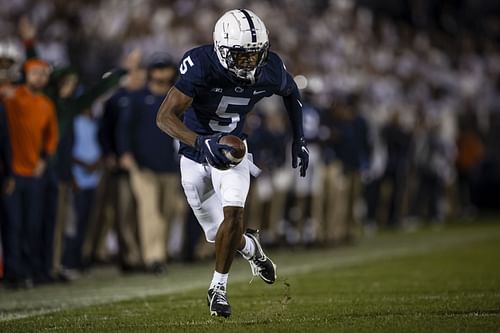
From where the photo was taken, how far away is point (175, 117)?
7250 millimetres

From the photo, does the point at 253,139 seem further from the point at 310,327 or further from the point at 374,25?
the point at 374,25

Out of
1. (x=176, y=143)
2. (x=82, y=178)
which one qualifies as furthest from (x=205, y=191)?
(x=82, y=178)

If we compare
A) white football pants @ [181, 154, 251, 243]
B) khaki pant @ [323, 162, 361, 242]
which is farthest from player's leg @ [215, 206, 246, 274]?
khaki pant @ [323, 162, 361, 242]

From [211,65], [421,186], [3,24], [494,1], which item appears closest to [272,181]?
[3,24]

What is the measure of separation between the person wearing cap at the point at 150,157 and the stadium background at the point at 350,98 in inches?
12.7

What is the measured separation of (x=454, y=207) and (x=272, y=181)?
7.95 metres

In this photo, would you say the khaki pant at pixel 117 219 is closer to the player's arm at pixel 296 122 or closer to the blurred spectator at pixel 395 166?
the player's arm at pixel 296 122

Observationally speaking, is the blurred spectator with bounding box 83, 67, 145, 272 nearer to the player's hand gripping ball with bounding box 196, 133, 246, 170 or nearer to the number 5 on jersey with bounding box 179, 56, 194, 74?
the number 5 on jersey with bounding box 179, 56, 194, 74

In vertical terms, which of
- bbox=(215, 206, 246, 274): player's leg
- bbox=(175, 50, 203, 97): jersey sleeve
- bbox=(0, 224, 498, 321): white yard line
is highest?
bbox=(175, 50, 203, 97): jersey sleeve

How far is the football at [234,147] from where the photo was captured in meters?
7.05

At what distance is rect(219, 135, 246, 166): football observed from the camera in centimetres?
705

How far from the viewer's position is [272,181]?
617 inches

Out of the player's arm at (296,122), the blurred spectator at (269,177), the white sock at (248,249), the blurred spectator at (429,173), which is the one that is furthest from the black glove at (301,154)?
the blurred spectator at (429,173)

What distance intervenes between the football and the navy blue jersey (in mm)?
446
